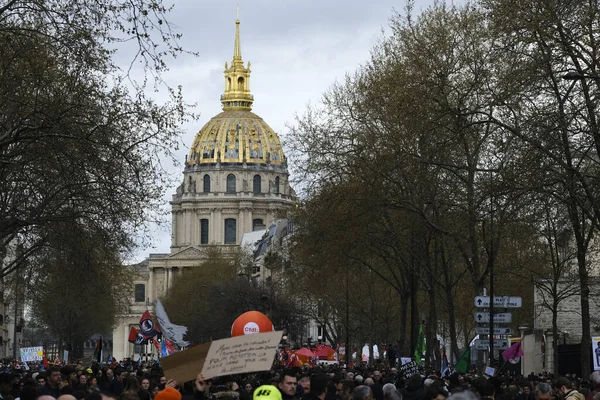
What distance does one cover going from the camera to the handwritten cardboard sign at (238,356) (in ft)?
55.3

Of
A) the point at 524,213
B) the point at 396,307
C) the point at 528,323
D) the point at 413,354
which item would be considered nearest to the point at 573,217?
the point at 524,213

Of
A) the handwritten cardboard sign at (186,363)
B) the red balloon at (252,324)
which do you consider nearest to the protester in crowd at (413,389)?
the handwritten cardboard sign at (186,363)

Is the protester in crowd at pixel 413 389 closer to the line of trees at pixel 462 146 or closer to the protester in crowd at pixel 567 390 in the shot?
the protester in crowd at pixel 567 390

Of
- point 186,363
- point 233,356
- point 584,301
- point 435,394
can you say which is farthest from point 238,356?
point 584,301

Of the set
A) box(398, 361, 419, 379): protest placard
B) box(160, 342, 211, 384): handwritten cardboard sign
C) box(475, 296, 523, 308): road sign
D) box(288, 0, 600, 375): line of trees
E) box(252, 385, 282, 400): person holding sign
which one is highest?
box(288, 0, 600, 375): line of trees

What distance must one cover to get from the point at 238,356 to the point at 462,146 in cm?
2872

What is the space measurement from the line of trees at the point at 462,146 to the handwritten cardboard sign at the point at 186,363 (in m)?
11.4

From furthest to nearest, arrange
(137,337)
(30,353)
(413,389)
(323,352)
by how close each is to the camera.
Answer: (323,352) < (30,353) < (137,337) < (413,389)

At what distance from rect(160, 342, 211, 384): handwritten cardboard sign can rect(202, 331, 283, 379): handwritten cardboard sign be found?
228mm

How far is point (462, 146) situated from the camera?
45062 millimetres

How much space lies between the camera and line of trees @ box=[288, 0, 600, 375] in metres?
31.2

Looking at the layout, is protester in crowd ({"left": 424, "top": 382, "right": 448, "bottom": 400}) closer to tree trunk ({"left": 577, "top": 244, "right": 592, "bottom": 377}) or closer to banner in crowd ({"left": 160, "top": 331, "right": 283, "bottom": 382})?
banner in crowd ({"left": 160, "top": 331, "right": 283, "bottom": 382})

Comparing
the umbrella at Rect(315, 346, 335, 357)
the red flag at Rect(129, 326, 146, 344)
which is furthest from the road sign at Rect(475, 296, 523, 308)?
the umbrella at Rect(315, 346, 335, 357)

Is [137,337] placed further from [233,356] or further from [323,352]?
[233,356]
